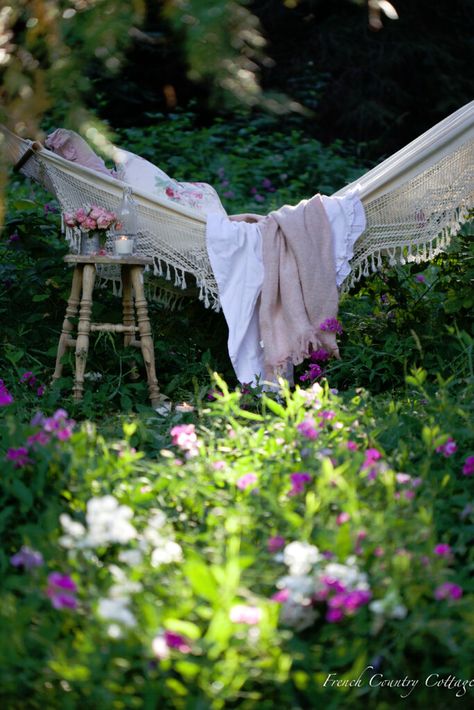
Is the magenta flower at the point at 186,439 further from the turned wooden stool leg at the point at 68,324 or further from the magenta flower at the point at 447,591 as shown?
the turned wooden stool leg at the point at 68,324

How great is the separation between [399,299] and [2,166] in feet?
7.72

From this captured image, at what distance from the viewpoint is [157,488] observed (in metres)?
1.67

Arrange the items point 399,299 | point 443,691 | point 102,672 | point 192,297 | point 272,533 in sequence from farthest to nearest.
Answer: point 192,297 < point 399,299 < point 272,533 < point 443,691 < point 102,672

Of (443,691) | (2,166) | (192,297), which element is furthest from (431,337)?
A: (2,166)

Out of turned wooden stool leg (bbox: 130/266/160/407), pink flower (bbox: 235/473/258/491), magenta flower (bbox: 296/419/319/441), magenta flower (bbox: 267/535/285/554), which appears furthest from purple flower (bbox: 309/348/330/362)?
magenta flower (bbox: 267/535/285/554)

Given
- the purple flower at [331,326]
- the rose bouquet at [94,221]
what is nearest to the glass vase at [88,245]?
the rose bouquet at [94,221]

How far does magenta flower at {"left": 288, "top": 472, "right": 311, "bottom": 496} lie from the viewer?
62.8 inches

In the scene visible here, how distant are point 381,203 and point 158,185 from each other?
0.83m

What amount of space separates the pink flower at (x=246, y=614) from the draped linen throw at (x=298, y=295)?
1806mm

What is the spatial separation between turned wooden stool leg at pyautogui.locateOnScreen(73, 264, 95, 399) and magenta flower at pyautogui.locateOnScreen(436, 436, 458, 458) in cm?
135

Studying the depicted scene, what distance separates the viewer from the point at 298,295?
3.01 metres

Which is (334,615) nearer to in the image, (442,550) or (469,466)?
(442,550)

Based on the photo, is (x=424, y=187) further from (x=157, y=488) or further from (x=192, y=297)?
(x=157, y=488)

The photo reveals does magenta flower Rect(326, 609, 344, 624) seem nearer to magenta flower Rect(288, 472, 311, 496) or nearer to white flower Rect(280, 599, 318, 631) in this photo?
white flower Rect(280, 599, 318, 631)
